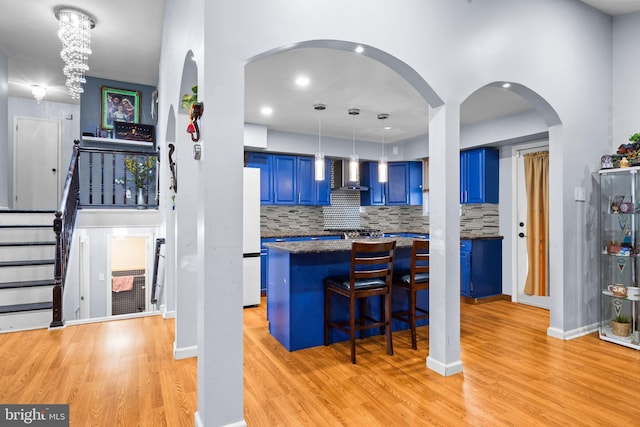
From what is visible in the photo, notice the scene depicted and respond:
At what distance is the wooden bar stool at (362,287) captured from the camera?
2.88 metres

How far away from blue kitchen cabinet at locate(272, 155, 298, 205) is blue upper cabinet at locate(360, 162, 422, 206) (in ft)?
5.38

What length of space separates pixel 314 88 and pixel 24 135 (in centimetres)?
618

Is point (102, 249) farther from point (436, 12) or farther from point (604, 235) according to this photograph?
point (604, 235)

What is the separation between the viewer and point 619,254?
3.31m

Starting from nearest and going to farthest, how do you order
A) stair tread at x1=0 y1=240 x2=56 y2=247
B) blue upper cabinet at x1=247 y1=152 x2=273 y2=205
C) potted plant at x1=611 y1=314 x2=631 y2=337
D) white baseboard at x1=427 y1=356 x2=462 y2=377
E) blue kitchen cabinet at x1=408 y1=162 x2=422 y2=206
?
white baseboard at x1=427 y1=356 x2=462 y2=377 → potted plant at x1=611 y1=314 x2=631 y2=337 → stair tread at x1=0 y1=240 x2=56 y2=247 → blue upper cabinet at x1=247 y1=152 x2=273 y2=205 → blue kitchen cabinet at x1=408 y1=162 x2=422 y2=206

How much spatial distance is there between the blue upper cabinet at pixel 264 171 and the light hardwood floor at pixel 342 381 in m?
2.83

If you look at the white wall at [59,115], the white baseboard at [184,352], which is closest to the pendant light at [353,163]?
the white baseboard at [184,352]

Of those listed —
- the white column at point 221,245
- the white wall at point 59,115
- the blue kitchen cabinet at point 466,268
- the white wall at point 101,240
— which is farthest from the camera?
the white wall at point 59,115

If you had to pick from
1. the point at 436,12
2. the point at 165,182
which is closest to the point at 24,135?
the point at 165,182

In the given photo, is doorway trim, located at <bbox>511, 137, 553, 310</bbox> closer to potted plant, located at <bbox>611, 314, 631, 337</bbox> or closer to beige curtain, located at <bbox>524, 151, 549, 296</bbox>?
beige curtain, located at <bbox>524, 151, 549, 296</bbox>

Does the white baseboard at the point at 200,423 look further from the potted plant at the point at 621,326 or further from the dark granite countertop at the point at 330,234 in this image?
the dark granite countertop at the point at 330,234

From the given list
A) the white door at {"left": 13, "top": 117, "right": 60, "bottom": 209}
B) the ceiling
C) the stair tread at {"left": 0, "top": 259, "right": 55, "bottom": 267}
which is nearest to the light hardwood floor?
the stair tread at {"left": 0, "top": 259, "right": 55, "bottom": 267}

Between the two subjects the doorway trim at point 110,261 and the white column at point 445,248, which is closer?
the white column at point 445,248

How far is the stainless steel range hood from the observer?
6637 mm
